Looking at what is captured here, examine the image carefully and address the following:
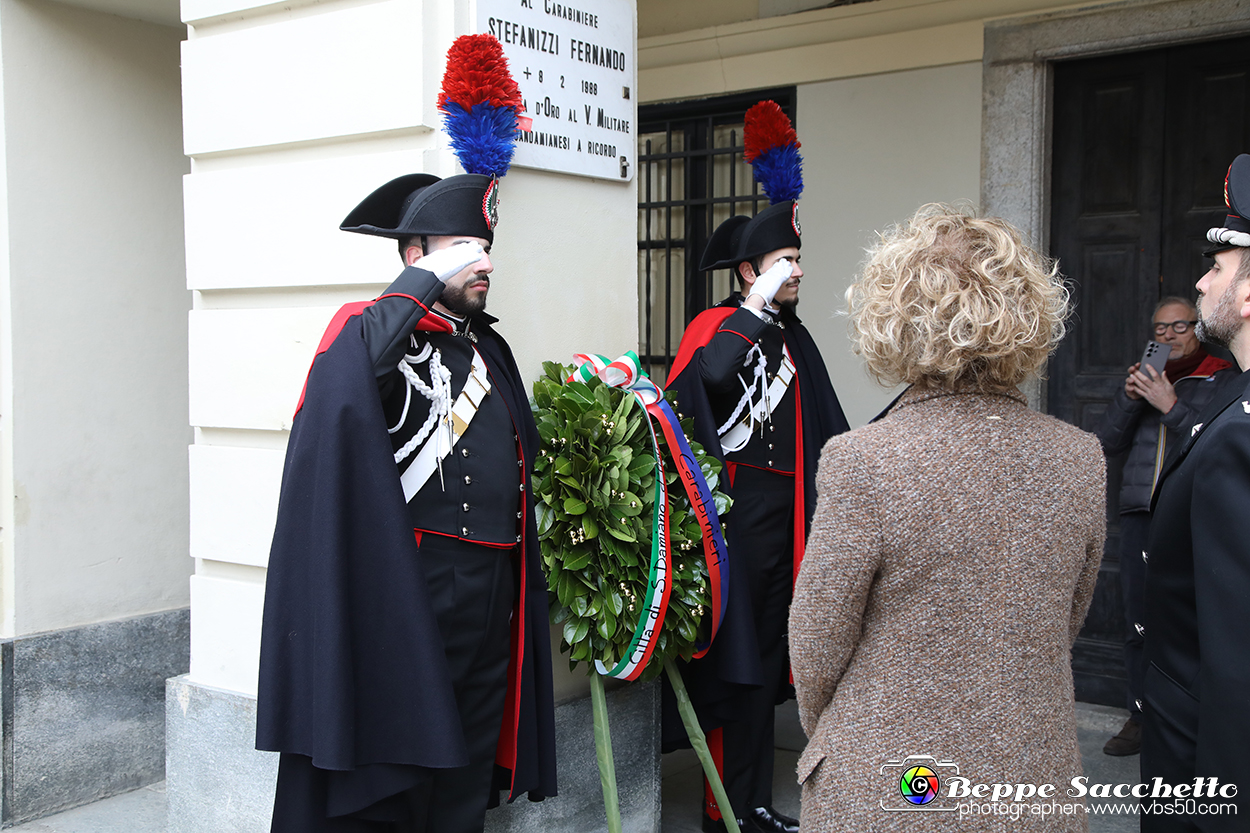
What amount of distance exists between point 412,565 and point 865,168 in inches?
154

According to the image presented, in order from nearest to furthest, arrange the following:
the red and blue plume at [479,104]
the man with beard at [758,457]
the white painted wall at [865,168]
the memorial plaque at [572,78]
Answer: the red and blue plume at [479,104] < the memorial plaque at [572,78] < the man with beard at [758,457] < the white painted wall at [865,168]

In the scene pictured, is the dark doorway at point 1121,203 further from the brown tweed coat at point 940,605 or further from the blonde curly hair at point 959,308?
the brown tweed coat at point 940,605

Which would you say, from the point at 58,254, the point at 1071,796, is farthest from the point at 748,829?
the point at 58,254

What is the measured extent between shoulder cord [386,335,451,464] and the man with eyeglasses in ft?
10.6

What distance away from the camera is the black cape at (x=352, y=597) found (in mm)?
2352

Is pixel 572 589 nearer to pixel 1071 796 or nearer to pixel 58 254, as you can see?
pixel 1071 796

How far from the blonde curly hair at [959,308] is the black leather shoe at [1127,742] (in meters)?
3.60

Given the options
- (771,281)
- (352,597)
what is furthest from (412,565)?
(771,281)

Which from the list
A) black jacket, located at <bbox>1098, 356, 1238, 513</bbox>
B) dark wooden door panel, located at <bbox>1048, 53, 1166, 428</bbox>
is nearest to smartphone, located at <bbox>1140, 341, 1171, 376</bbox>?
black jacket, located at <bbox>1098, 356, 1238, 513</bbox>

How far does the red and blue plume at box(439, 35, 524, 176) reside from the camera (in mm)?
2875

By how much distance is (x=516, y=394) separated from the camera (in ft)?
9.71

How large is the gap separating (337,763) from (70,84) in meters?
3.25

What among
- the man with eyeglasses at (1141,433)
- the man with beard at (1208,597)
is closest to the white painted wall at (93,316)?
the man with beard at (1208,597)

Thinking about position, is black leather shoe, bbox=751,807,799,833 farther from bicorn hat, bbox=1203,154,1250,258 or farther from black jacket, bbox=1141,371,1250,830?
bicorn hat, bbox=1203,154,1250,258
